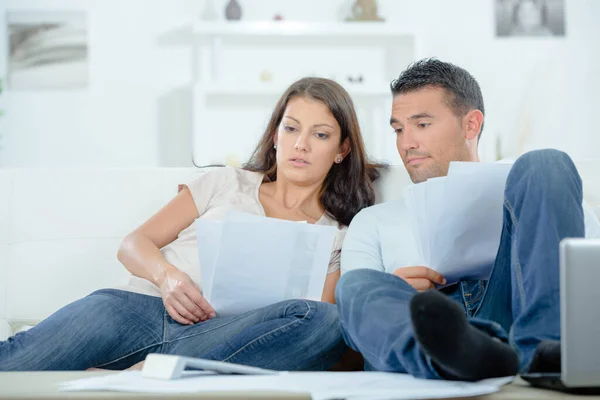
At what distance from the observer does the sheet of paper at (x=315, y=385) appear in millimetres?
937

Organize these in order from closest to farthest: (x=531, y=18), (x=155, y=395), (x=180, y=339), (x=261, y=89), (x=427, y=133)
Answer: (x=155, y=395)
(x=180, y=339)
(x=427, y=133)
(x=261, y=89)
(x=531, y=18)

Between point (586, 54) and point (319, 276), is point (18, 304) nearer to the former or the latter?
point (319, 276)

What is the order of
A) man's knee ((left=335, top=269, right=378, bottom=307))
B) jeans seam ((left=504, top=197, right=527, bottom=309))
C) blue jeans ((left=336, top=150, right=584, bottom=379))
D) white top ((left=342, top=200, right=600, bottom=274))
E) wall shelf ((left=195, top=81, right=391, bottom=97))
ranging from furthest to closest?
wall shelf ((left=195, top=81, right=391, bottom=97))
white top ((left=342, top=200, right=600, bottom=274))
man's knee ((left=335, top=269, right=378, bottom=307))
jeans seam ((left=504, top=197, right=527, bottom=309))
blue jeans ((left=336, top=150, right=584, bottom=379))

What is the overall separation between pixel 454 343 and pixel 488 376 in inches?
3.3

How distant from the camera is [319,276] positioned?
1.61 m

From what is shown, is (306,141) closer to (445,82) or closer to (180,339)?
(445,82)

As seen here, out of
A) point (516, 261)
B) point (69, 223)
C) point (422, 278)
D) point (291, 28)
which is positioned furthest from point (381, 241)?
point (291, 28)

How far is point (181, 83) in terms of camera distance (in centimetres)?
477

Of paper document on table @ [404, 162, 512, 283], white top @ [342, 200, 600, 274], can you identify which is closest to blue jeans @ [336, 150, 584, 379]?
paper document on table @ [404, 162, 512, 283]

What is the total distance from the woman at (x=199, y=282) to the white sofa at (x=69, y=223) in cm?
14

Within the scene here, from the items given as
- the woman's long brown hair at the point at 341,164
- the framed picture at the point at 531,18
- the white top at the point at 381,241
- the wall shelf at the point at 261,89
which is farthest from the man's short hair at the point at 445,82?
the framed picture at the point at 531,18

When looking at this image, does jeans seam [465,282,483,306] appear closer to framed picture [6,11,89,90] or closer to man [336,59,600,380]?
man [336,59,600,380]

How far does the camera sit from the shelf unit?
4625mm

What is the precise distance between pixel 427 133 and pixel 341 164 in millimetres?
271
